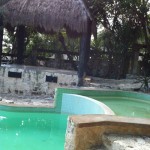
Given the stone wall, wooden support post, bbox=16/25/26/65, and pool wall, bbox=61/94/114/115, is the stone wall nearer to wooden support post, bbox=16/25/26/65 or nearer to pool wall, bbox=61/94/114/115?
pool wall, bbox=61/94/114/115

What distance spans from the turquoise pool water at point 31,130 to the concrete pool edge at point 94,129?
2.25m

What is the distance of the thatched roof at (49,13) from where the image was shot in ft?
34.6

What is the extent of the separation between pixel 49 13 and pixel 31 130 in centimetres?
524

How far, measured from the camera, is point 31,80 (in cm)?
1087

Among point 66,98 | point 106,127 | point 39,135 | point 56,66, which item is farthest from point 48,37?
point 106,127

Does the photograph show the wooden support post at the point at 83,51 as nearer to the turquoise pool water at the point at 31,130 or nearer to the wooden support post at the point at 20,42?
the turquoise pool water at the point at 31,130

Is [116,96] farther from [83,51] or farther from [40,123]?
[40,123]

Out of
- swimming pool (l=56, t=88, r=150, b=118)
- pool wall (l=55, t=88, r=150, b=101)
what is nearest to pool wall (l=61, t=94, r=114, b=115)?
pool wall (l=55, t=88, r=150, b=101)

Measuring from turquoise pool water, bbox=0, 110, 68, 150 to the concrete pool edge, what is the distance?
88.4 inches

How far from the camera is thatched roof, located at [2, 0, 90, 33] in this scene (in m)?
10.5

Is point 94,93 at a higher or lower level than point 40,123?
higher

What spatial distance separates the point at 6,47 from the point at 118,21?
5.90 metres

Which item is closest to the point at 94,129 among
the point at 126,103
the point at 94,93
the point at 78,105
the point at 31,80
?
the point at 78,105

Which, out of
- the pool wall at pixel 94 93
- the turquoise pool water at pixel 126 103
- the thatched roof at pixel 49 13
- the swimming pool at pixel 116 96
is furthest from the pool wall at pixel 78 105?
the thatched roof at pixel 49 13
